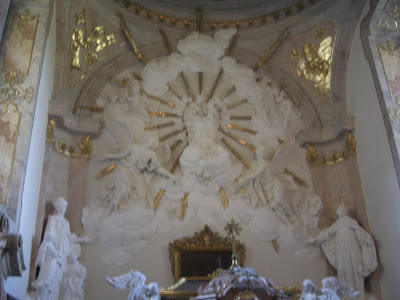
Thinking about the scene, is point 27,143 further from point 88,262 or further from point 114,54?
point 114,54

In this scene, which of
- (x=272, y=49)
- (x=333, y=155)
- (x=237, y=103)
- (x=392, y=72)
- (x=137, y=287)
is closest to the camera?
(x=137, y=287)

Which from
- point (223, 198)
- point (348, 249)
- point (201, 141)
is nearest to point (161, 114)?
point (201, 141)

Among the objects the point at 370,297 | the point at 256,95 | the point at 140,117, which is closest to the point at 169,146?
the point at 140,117

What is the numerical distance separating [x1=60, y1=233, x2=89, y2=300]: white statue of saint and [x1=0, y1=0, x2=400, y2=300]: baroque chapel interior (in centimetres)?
3

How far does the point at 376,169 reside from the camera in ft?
30.8

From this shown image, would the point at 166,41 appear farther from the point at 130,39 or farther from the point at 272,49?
the point at 272,49

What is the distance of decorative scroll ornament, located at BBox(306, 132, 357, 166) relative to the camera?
10335mm

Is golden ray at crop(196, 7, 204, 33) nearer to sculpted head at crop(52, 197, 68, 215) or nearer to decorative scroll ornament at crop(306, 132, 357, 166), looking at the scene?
decorative scroll ornament at crop(306, 132, 357, 166)

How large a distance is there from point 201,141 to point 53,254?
3.96 meters

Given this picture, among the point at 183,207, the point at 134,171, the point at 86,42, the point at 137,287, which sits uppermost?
the point at 86,42

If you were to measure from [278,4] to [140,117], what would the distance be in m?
4.04

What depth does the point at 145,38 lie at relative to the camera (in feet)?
37.5

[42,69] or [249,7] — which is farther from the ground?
[249,7]

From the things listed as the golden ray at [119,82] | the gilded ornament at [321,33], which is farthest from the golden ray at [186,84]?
the gilded ornament at [321,33]
